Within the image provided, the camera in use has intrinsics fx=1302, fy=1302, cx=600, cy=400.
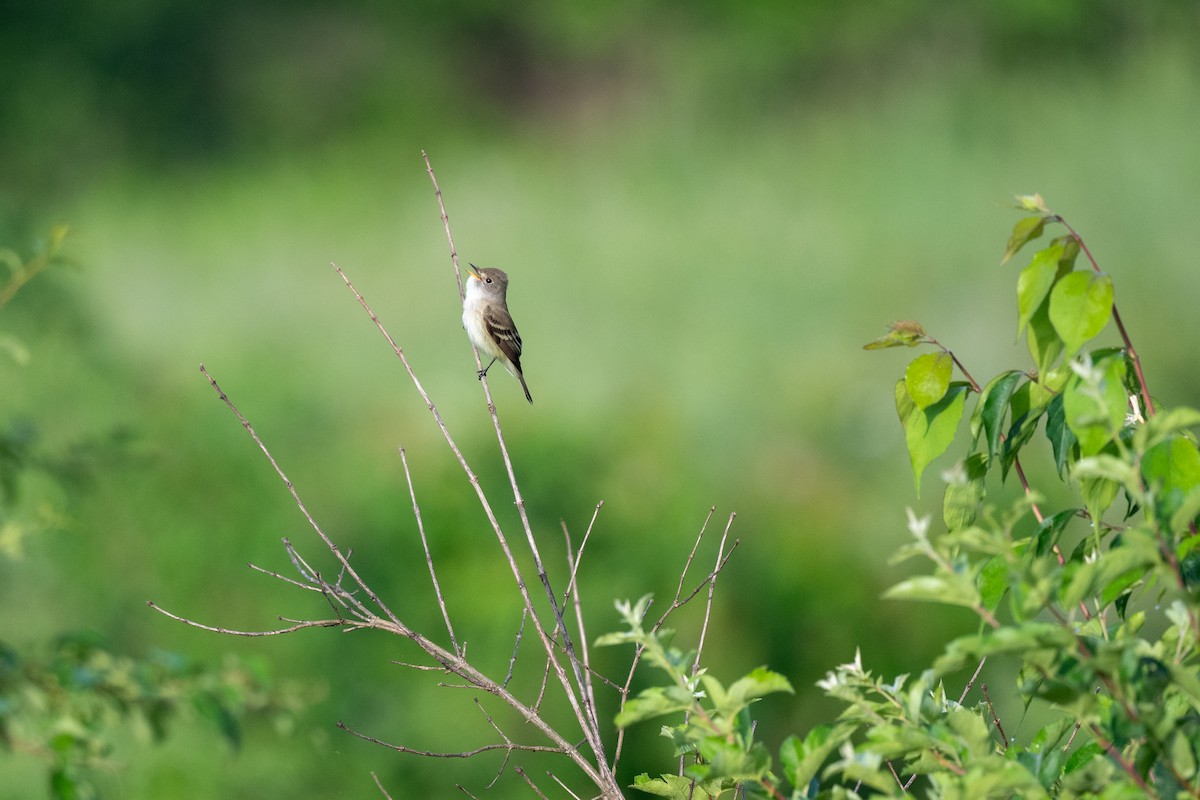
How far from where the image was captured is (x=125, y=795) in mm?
5086

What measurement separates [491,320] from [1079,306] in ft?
9.92

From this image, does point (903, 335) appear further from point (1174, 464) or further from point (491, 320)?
point (491, 320)

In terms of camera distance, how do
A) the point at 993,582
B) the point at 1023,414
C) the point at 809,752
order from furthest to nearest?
the point at 1023,414 → the point at 993,582 → the point at 809,752

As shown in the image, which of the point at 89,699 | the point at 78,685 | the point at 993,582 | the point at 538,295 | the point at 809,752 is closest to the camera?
the point at 809,752

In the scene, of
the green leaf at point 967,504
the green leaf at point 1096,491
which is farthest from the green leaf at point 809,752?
the green leaf at point 1096,491

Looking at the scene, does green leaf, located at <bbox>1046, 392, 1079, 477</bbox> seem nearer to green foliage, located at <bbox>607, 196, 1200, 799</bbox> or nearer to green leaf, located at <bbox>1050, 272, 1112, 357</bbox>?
green foliage, located at <bbox>607, 196, 1200, 799</bbox>

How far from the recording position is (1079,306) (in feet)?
4.33

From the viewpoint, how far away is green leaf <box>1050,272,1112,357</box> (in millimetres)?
1302

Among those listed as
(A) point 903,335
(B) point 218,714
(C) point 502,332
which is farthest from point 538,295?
(A) point 903,335

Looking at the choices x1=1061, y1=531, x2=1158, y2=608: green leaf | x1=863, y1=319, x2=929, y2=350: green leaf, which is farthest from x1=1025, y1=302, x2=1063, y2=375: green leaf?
x1=1061, y1=531, x2=1158, y2=608: green leaf

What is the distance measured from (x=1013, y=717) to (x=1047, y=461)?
1.63m

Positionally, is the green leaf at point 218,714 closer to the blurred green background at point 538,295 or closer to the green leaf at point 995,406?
the blurred green background at point 538,295

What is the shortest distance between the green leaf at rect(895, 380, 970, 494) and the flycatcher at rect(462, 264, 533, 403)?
264cm

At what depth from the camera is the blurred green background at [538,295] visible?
5.49 metres
